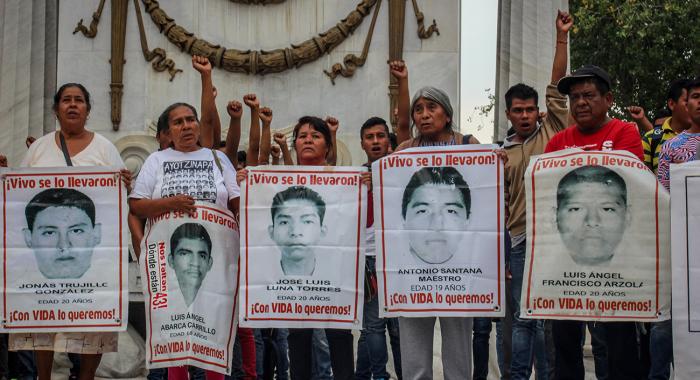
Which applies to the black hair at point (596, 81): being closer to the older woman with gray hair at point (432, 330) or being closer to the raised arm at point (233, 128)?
the older woman with gray hair at point (432, 330)

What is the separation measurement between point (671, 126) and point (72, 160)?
4.97m

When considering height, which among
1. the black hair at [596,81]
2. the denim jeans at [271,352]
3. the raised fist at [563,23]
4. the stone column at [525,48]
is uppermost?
the stone column at [525,48]

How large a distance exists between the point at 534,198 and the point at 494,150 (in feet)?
1.57

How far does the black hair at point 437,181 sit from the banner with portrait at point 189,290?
143 cm

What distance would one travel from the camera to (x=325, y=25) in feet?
47.5

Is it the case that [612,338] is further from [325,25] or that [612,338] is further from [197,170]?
[325,25]

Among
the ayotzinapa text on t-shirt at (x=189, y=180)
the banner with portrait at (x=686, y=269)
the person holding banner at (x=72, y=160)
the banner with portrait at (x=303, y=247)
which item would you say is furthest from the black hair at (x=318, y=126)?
the banner with portrait at (x=686, y=269)

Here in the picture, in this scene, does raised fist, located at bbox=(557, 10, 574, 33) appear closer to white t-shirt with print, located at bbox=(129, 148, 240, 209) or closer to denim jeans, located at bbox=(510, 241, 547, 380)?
denim jeans, located at bbox=(510, 241, 547, 380)

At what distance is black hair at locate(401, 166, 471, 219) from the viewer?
955cm

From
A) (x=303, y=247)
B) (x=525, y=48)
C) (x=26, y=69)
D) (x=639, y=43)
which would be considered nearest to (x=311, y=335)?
(x=303, y=247)

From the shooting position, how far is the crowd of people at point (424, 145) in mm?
9352

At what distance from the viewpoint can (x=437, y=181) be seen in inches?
377

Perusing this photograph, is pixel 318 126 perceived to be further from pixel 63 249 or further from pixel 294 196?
pixel 63 249

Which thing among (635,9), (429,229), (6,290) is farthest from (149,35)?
(635,9)
